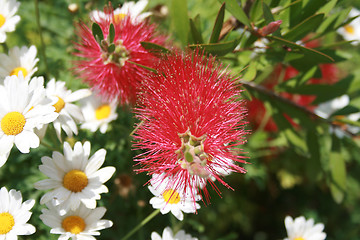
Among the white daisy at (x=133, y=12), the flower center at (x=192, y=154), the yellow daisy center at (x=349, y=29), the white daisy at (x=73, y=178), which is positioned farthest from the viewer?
the yellow daisy center at (x=349, y=29)

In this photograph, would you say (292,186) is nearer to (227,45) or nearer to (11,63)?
(227,45)

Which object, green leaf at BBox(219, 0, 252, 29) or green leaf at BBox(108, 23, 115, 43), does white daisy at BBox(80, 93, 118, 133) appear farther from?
green leaf at BBox(219, 0, 252, 29)

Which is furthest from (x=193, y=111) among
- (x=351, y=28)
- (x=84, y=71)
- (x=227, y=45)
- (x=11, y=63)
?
(x=351, y=28)

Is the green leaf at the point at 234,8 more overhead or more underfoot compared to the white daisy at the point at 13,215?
more overhead

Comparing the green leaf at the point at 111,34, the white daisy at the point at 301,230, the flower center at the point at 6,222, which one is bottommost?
the white daisy at the point at 301,230

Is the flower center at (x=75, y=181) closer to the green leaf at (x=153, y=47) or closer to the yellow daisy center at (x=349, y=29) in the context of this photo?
the green leaf at (x=153, y=47)

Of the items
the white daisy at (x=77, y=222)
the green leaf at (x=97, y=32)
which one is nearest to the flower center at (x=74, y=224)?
the white daisy at (x=77, y=222)

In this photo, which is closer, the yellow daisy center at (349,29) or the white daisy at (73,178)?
Result: the white daisy at (73,178)

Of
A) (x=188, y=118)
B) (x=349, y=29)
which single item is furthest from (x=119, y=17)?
(x=349, y=29)

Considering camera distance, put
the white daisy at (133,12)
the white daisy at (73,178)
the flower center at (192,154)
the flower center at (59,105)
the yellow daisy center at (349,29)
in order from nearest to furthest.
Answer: the flower center at (192,154)
the white daisy at (73,178)
the flower center at (59,105)
the white daisy at (133,12)
the yellow daisy center at (349,29)
